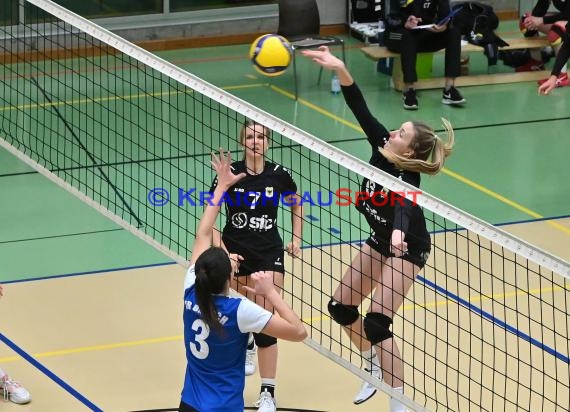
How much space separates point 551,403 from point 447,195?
3.65 meters

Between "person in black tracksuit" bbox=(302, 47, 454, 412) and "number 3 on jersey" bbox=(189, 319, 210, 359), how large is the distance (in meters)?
1.34

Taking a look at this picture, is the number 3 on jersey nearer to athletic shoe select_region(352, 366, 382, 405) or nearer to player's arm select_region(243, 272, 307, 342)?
Result: player's arm select_region(243, 272, 307, 342)

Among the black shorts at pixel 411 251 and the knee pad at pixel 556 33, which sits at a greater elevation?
the knee pad at pixel 556 33

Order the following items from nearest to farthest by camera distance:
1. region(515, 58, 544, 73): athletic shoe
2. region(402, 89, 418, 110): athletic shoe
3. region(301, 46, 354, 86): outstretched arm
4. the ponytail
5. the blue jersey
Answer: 1. the blue jersey
2. the ponytail
3. region(301, 46, 354, 86): outstretched arm
4. region(402, 89, 418, 110): athletic shoe
5. region(515, 58, 544, 73): athletic shoe

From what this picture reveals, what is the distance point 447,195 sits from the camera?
34.0 feet

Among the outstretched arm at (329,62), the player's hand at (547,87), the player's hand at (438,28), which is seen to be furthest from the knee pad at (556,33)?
the outstretched arm at (329,62)

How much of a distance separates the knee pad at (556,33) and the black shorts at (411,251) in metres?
7.98

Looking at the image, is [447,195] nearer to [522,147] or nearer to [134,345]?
[522,147]

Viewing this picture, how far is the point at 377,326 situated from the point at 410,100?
22.0ft

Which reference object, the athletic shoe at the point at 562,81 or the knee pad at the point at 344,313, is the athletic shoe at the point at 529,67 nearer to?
the athletic shoe at the point at 562,81

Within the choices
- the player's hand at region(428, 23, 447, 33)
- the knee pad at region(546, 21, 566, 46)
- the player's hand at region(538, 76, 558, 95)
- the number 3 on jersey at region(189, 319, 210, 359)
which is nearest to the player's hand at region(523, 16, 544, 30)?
the knee pad at region(546, 21, 566, 46)

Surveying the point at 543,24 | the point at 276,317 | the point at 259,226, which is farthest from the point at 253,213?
the point at 543,24

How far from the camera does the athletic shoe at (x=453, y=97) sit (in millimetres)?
12891

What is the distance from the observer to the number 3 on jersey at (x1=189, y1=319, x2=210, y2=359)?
522 cm
